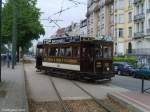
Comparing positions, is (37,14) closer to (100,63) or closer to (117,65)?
(117,65)

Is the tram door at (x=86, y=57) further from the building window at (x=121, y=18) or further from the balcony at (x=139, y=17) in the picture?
the building window at (x=121, y=18)

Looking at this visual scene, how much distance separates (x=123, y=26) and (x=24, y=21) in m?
23.2

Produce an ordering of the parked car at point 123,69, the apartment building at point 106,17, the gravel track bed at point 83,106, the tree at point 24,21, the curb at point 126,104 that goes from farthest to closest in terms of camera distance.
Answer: the apartment building at point 106,17 < the tree at point 24,21 < the parked car at point 123,69 < the gravel track bed at point 83,106 < the curb at point 126,104

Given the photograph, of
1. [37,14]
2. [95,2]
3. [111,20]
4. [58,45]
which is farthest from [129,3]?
[58,45]

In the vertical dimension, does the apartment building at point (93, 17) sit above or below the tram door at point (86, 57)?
above

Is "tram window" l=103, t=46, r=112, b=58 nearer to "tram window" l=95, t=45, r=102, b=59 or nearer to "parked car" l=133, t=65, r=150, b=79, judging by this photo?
"tram window" l=95, t=45, r=102, b=59

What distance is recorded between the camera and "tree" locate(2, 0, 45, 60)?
66.1m

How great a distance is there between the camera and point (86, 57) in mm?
27969

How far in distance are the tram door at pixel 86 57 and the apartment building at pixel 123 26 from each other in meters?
49.8

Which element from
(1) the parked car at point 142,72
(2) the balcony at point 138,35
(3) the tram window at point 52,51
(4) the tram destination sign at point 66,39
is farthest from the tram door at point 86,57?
(2) the balcony at point 138,35

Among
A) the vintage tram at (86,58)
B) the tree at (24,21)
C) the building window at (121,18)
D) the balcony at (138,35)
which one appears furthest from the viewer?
the building window at (121,18)

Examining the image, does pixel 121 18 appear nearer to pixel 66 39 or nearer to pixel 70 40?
pixel 66 39

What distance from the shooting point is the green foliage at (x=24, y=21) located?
66062 mm

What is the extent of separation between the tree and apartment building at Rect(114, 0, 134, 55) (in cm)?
1733
